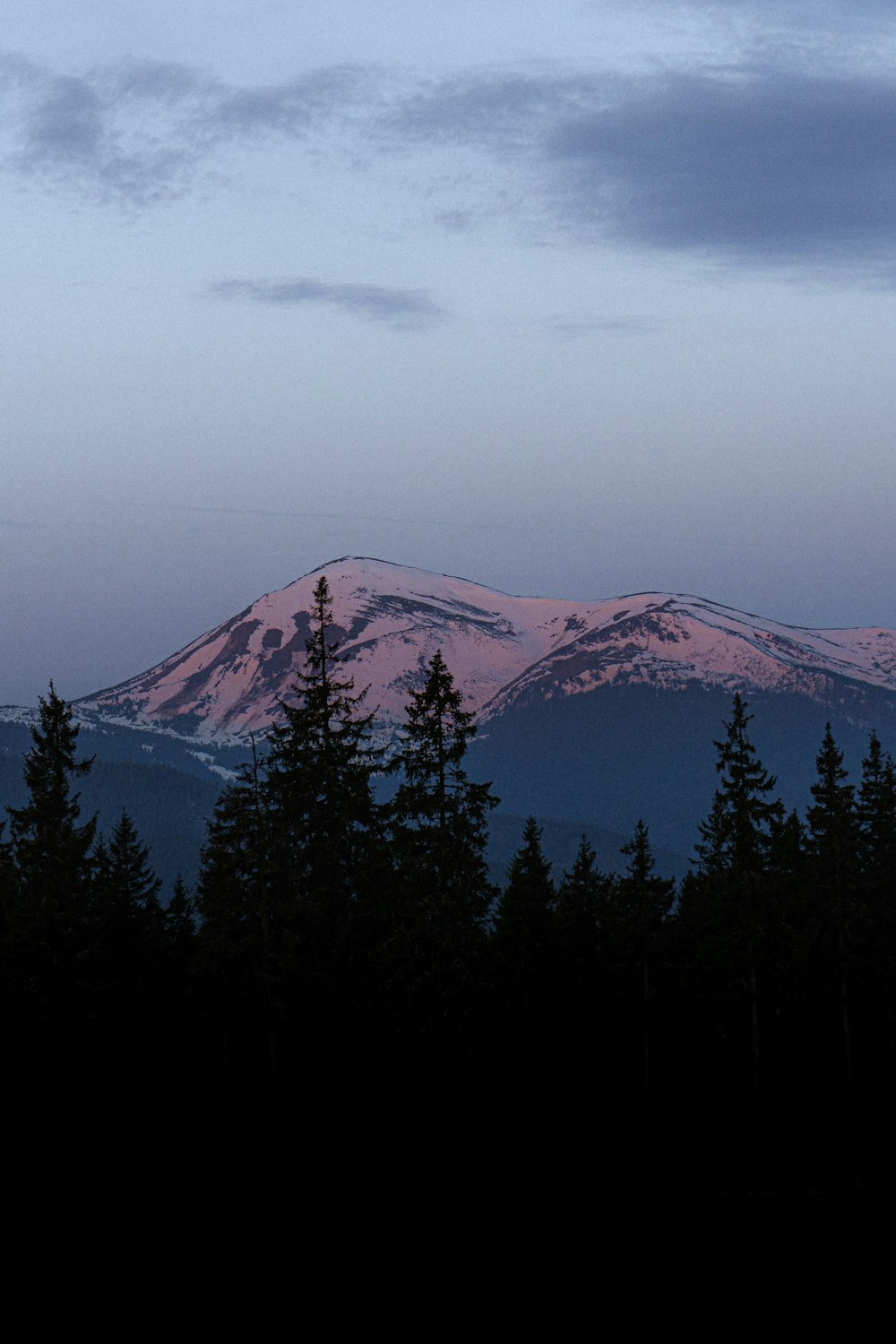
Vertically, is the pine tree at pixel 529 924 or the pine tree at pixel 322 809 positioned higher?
the pine tree at pixel 322 809

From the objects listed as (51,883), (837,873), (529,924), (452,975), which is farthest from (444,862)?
(837,873)

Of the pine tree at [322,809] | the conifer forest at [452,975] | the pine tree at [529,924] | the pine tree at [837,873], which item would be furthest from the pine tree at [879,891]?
the pine tree at [322,809]

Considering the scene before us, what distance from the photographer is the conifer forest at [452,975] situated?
47.8m

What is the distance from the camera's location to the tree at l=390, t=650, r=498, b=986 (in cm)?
4553

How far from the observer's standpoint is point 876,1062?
220 feet

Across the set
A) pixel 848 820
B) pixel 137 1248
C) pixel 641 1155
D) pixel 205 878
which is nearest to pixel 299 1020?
pixel 205 878

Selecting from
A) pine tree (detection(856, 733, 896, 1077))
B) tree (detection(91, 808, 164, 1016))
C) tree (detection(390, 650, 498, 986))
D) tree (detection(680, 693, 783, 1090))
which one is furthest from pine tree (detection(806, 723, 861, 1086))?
tree (detection(91, 808, 164, 1016))

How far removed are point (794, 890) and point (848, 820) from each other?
3869mm

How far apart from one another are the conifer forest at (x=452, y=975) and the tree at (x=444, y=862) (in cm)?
9

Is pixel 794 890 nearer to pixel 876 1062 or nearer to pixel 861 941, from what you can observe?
pixel 861 941

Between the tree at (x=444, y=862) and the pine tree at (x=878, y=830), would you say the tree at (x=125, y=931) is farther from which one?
the pine tree at (x=878, y=830)

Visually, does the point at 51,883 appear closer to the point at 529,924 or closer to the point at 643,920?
the point at 529,924

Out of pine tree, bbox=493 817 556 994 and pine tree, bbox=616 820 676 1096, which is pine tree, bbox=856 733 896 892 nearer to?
pine tree, bbox=616 820 676 1096

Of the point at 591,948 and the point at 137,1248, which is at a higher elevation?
the point at 591,948
